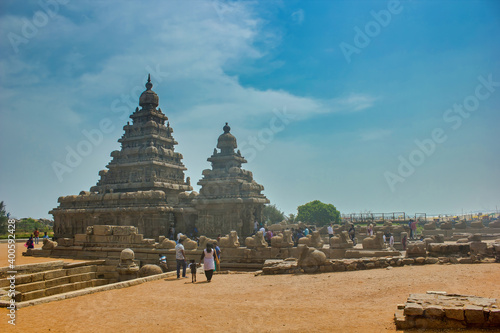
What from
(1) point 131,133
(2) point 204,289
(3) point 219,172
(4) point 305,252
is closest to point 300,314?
(2) point 204,289

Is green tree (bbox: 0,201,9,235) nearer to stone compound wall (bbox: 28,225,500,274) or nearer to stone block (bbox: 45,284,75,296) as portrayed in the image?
stone compound wall (bbox: 28,225,500,274)

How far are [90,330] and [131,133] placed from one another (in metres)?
27.2

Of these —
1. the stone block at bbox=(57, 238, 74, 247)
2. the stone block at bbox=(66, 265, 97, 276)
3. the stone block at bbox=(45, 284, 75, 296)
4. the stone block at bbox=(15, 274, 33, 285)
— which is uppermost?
the stone block at bbox=(57, 238, 74, 247)

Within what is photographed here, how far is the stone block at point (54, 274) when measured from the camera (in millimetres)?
13780

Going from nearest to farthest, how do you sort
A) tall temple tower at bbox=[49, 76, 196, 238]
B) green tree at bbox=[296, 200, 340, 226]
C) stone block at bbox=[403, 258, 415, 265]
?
1. stone block at bbox=[403, 258, 415, 265]
2. tall temple tower at bbox=[49, 76, 196, 238]
3. green tree at bbox=[296, 200, 340, 226]

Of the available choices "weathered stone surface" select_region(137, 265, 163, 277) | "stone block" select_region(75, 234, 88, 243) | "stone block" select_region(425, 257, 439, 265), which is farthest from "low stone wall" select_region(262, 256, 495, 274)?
"stone block" select_region(75, 234, 88, 243)

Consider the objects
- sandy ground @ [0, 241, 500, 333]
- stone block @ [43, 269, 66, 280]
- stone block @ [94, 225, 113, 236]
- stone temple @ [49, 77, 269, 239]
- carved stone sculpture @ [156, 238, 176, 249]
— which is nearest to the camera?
sandy ground @ [0, 241, 500, 333]

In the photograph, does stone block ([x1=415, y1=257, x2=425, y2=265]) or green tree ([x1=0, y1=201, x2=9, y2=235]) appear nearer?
stone block ([x1=415, y1=257, x2=425, y2=265])

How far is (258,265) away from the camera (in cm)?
1723

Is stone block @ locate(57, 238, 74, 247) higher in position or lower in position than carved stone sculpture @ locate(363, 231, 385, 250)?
higher

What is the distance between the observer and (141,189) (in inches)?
1152

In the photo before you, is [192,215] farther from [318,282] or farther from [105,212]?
[318,282]

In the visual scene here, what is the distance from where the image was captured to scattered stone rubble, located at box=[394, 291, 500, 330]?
19.0ft

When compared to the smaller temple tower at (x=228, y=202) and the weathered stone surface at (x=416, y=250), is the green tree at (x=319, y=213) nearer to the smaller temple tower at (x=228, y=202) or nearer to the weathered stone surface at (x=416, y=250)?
the smaller temple tower at (x=228, y=202)
